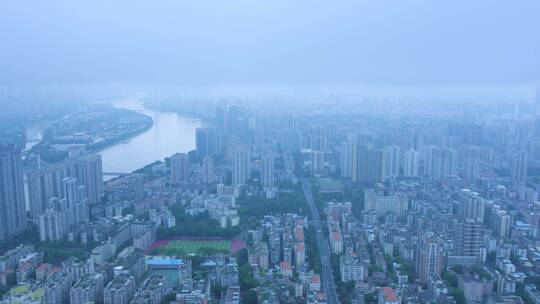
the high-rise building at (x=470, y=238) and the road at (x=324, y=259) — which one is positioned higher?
the high-rise building at (x=470, y=238)

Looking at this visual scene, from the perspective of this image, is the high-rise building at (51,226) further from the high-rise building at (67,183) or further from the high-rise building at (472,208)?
the high-rise building at (472,208)

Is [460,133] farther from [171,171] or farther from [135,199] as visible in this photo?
[135,199]

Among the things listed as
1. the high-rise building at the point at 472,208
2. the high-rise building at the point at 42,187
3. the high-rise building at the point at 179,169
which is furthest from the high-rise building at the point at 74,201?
the high-rise building at the point at 472,208

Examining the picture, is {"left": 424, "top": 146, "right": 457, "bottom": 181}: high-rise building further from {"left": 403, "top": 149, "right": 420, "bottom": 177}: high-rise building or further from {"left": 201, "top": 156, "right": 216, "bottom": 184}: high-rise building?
{"left": 201, "top": 156, "right": 216, "bottom": 184}: high-rise building

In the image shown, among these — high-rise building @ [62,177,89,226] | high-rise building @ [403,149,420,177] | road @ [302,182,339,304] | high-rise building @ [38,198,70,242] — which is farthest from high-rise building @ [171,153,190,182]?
high-rise building @ [403,149,420,177]

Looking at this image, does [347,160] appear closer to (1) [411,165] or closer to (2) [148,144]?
(1) [411,165]

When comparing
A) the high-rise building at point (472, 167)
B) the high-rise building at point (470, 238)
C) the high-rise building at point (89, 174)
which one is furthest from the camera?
the high-rise building at point (472, 167)

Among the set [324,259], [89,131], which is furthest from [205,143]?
[324,259]
